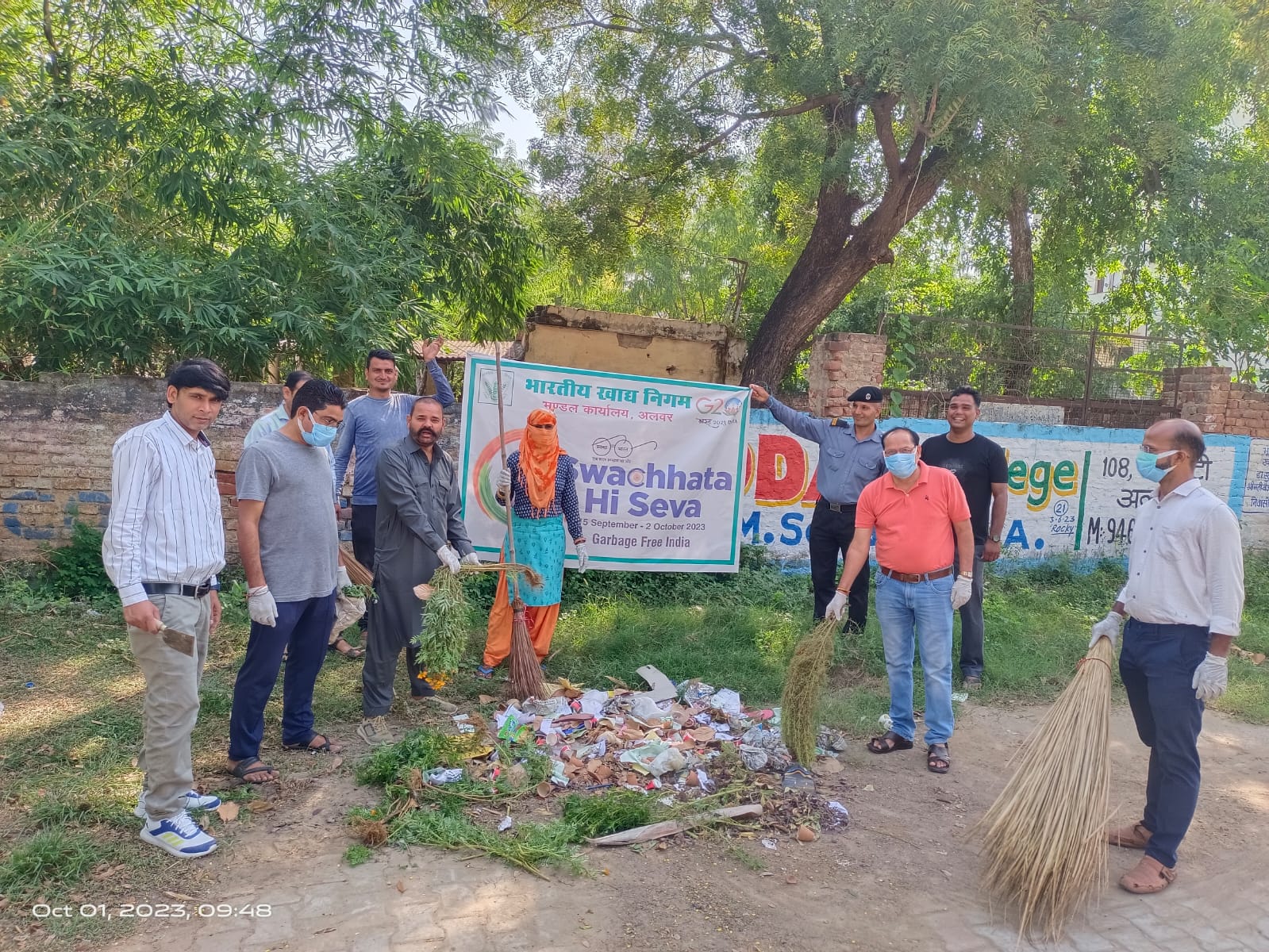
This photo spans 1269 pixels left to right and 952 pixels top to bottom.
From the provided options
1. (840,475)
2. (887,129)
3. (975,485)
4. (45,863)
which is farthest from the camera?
(887,129)

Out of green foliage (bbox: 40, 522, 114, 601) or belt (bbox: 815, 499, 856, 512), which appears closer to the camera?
belt (bbox: 815, 499, 856, 512)

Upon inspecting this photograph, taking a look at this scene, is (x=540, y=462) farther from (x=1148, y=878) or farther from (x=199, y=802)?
(x=1148, y=878)

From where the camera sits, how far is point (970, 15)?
23.8 ft

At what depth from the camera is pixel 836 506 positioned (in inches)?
233

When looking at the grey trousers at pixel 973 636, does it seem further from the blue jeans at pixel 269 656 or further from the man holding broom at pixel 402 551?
the blue jeans at pixel 269 656

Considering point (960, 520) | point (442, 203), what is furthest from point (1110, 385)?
point (442, 203)

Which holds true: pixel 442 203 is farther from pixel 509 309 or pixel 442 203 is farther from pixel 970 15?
pixel 970 15

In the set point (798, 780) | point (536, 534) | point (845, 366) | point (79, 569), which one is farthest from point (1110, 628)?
point (79, 569)

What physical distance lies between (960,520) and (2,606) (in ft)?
20.7

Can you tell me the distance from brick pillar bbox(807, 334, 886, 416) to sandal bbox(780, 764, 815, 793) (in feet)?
14.3

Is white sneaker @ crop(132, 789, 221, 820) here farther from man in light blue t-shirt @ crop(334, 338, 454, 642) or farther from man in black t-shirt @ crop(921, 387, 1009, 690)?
man in black t-shirt @ crop(921, 387, 1009, 690)

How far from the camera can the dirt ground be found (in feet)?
9.84

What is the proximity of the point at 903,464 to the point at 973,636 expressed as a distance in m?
2.09

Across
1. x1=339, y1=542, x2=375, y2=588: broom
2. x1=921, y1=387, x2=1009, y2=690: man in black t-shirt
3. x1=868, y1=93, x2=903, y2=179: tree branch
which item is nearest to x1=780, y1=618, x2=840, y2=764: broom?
x1=921, y1=387, x2=1009, y2=690: man in black t-shirt
